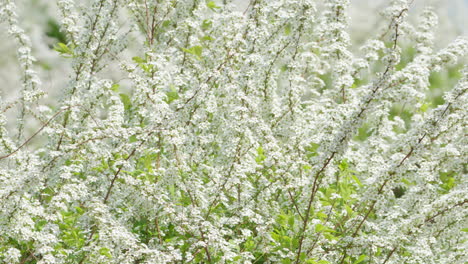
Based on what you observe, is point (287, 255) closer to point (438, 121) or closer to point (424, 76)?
point (438, 121)

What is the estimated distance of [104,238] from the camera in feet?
11.5

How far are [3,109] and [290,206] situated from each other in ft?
8.12

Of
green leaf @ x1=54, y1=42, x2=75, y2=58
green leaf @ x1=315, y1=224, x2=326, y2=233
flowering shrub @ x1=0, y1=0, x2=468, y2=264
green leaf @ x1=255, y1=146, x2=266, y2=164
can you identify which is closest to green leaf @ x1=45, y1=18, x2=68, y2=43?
flowering shrub @ x1=0, y1=0, x2=468, y2=264

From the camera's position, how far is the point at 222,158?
435 centimetres

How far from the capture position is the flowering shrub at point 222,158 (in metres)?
3.68

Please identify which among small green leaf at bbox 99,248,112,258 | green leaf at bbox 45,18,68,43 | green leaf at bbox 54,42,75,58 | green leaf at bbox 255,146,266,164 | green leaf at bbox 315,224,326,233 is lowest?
small green leaf at bbox 99,248,112,258

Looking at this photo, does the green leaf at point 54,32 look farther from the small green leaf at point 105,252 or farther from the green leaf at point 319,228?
the green leaf at point 319,228

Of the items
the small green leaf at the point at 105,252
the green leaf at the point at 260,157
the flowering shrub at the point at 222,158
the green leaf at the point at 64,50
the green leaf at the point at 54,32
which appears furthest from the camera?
the green leaf at the point at 54,32

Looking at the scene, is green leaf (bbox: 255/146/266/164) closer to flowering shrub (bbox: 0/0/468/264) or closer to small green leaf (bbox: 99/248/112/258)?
flowering shrub (bbox: 0/0/468/264)

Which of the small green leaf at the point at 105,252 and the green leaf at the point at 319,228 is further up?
the green leaf at the point at 319,228

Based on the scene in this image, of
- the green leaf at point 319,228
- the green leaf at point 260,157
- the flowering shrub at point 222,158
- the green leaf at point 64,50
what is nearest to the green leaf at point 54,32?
the flowering shrub at point 222,158

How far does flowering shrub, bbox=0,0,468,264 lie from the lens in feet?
12.1

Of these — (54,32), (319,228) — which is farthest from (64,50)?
(54,32)

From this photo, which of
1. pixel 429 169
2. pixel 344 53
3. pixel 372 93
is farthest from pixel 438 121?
pixel 344 53
